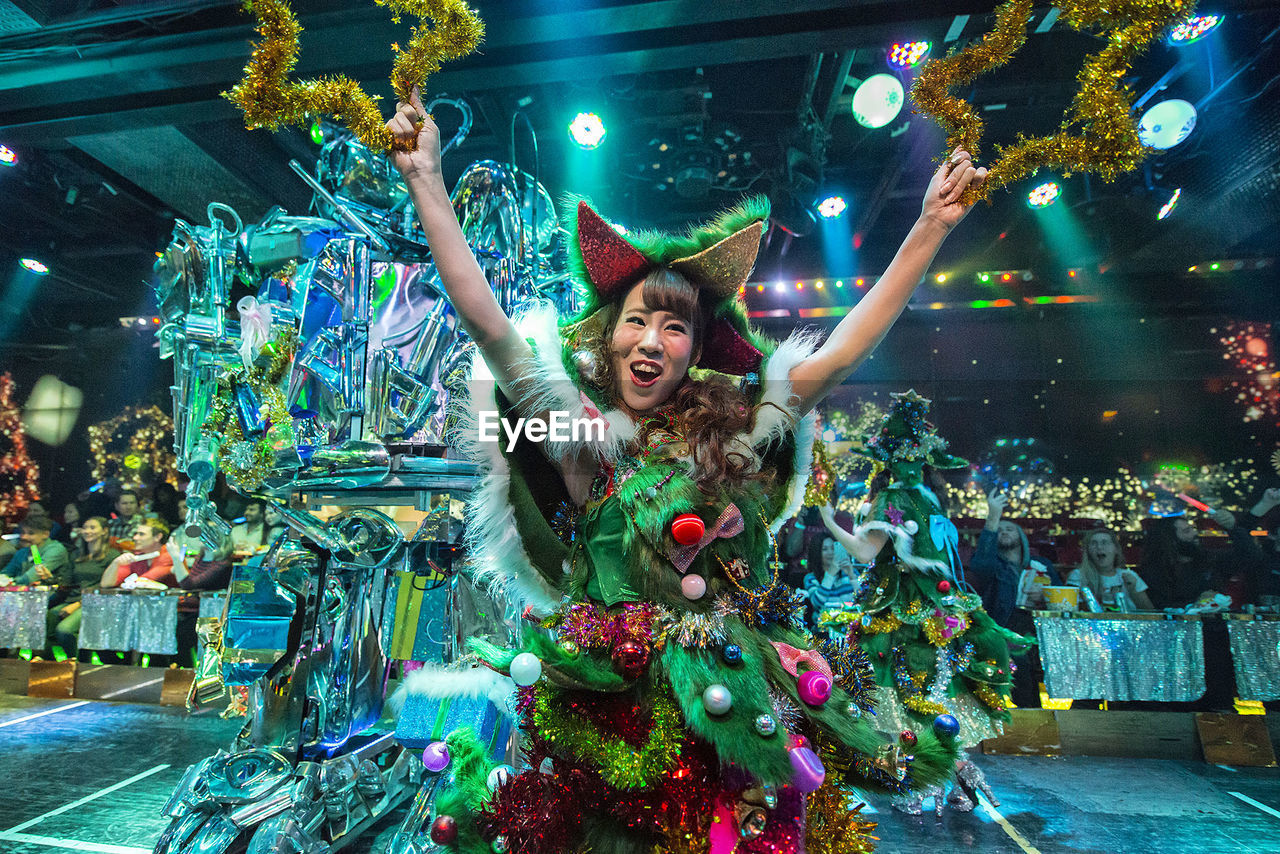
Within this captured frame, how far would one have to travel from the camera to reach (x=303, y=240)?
102 inches

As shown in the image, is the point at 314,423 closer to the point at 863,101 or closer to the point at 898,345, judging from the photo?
the point at 863,101

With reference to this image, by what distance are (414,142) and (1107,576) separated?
6500 millimetres

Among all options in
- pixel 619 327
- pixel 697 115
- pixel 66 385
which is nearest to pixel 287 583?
pixel 619 327

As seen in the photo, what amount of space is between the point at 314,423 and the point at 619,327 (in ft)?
5.43

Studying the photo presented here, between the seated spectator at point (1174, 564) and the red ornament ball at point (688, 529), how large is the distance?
258 inches

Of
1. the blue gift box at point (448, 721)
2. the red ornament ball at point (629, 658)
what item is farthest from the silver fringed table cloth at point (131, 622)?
the red ornament ball at point (629, 658)

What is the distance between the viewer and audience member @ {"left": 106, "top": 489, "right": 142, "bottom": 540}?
22.9 feet

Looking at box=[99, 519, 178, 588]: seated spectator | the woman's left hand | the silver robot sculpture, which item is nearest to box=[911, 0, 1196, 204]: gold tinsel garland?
the woman's left hand

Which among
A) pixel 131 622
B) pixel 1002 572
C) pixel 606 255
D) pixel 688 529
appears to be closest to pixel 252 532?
pixel 131 622

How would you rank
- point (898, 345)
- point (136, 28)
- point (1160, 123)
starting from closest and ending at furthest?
point (136, 28) < point (1160, 123) < point (898, 345)

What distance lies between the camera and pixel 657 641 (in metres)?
1.12

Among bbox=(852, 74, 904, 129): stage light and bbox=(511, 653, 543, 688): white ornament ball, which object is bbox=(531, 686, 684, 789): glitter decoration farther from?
bbox=(852, 74, 904, 129): stage light

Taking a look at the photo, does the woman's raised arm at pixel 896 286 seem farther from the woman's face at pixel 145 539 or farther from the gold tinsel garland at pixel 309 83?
the woman's face at pixel 145 539

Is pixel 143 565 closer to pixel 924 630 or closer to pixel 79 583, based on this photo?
pixel 79 583
